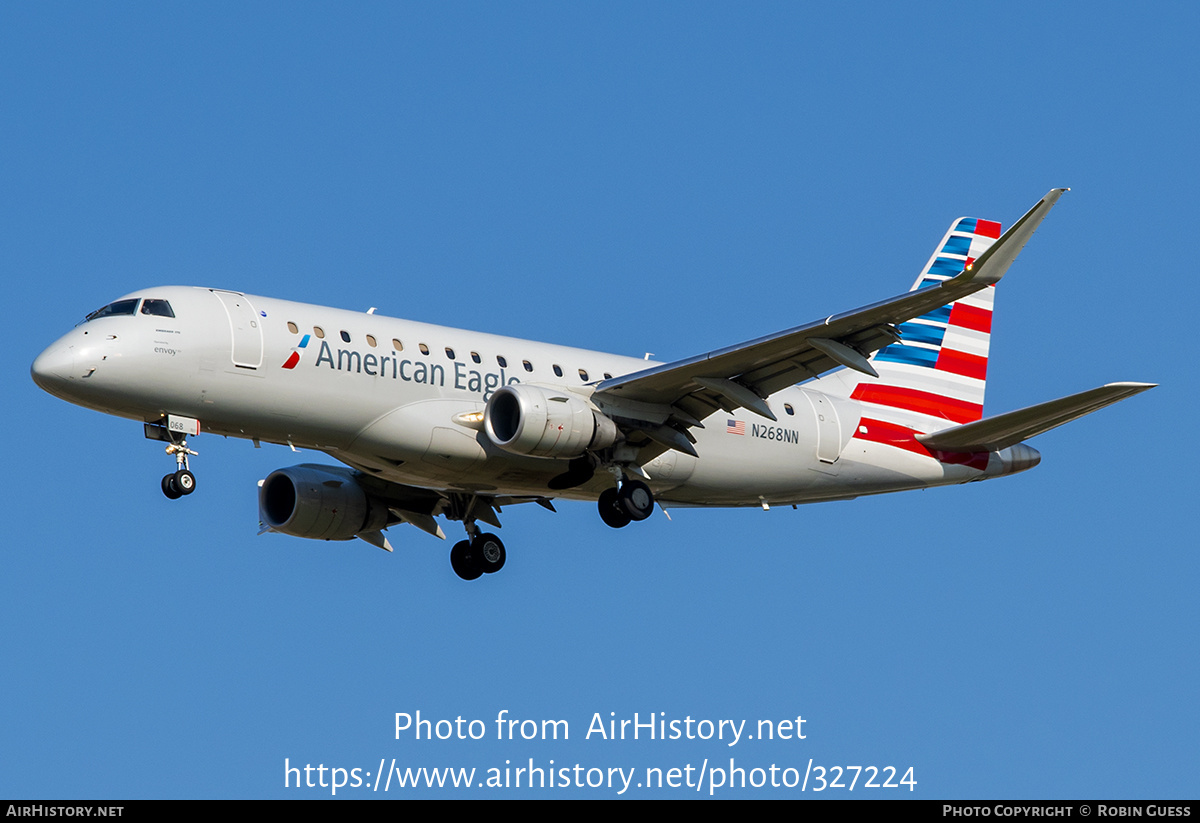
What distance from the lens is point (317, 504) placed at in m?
35.6

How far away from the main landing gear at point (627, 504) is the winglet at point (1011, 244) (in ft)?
28.9

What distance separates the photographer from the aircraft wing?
88.6 ft

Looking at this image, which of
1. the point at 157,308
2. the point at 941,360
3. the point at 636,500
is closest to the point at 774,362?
the point at 636,500

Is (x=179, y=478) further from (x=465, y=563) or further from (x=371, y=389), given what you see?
(x=465, y=563)

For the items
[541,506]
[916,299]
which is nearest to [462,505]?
[541,506]

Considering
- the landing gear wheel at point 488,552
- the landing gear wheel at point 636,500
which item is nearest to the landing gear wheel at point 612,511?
the landing gear wheel at point 636,500

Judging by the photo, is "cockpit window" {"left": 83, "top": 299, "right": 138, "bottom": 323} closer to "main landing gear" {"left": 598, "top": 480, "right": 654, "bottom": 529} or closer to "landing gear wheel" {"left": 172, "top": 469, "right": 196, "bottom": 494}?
"landing gear wheel" {"left": 172, "top": 469, "right": 196, "bottom": 494}

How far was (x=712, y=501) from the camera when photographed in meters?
Result: 35.8

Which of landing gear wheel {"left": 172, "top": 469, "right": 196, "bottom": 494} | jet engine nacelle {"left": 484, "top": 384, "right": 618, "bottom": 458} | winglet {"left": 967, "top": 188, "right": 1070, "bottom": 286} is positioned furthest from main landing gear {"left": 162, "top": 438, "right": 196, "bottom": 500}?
winglet {"left": 967, "top": 188, "right": 1070, "bottom": 286}

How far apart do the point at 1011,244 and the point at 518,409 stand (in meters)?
9.44

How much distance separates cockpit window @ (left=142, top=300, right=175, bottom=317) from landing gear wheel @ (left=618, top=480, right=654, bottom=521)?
9273 mm

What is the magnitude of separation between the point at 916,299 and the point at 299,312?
442 inches

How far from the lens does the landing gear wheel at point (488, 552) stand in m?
36.0

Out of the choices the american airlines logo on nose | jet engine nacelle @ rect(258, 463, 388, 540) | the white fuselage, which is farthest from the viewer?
jet engine nacelle @ rect(258, 463, 388, 540)
